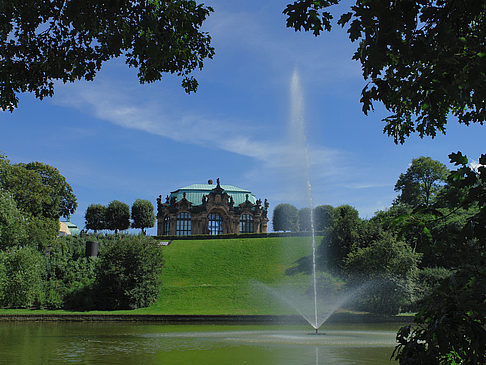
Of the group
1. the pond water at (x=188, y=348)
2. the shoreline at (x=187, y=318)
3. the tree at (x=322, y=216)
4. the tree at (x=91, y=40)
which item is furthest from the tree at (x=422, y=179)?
the tree at (x=91, y=40)

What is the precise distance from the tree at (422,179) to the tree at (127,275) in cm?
4222

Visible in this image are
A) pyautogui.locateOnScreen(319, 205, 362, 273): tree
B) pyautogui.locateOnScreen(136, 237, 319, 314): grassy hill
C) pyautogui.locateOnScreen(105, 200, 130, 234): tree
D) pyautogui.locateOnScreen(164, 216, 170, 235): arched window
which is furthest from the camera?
pyautogui.locateOnScreen(164, 216, 170, 235): arched window

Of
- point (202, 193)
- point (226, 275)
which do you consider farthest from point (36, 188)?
point (202, 193)

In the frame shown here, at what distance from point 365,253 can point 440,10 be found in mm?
34995

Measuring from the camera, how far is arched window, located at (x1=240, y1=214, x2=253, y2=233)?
90.2 metres

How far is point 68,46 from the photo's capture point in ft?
32.8

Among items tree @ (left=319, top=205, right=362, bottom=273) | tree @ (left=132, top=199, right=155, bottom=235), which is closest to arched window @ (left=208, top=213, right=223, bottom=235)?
tree @ (left=132, top=199, right=155, bottom=235)

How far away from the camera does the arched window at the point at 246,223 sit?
296 ft

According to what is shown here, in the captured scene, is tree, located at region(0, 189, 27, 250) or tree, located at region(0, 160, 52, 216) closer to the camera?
tree, located at region(0, 189, 27, 250)

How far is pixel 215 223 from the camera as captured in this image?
292 feet

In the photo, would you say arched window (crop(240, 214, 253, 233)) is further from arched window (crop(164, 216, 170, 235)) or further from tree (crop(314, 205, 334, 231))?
tree (crop(314, 205, 334, 231))

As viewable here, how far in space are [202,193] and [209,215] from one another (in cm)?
702

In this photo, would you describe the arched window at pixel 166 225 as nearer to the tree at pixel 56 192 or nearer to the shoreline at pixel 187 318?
the tree at pixel 56 192

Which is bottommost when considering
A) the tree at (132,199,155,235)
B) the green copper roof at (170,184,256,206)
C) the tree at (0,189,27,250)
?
the tree at (0,189,27,250)
